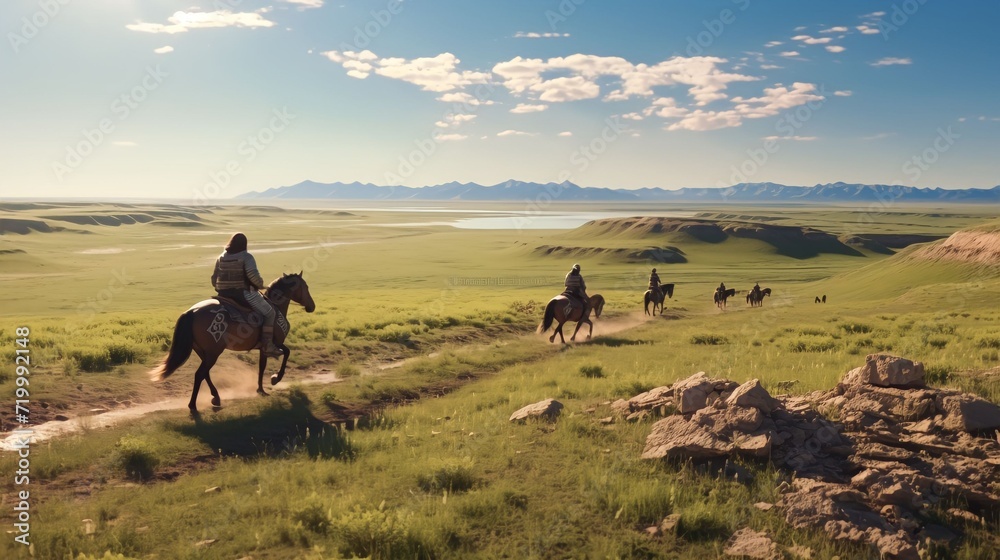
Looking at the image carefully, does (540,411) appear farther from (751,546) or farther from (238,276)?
(238,276)

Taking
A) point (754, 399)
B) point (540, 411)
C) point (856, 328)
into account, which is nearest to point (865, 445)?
point (754, 399)

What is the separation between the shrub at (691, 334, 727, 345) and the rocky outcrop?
12512 millimetres

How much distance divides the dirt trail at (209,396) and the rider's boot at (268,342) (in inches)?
55.9

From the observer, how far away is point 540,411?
1097 centimetres

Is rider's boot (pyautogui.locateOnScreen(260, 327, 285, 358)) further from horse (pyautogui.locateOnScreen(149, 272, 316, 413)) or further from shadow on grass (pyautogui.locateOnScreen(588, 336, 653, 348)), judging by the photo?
shadow on grass (pyautogui.locateOnScreen(588, 336, 653, 348))

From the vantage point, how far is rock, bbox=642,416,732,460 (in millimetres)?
8055

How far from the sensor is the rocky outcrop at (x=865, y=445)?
21.3ft

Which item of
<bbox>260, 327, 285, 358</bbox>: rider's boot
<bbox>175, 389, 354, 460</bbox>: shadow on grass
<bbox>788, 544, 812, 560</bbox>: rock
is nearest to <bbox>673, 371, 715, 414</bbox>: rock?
<bbox>788, 544, 812, 560</bbox>: rock

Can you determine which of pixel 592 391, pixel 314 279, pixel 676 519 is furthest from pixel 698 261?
pixel 676 519

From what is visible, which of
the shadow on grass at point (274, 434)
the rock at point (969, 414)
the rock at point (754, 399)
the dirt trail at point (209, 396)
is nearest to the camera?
the rock at point (969, 414)

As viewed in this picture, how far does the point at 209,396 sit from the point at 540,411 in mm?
8536

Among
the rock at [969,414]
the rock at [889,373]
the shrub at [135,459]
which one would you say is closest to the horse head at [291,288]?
the shrub at [135,459]

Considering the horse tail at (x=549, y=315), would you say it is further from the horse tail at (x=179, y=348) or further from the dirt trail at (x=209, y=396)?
the horse tail at (x=179, y=348)

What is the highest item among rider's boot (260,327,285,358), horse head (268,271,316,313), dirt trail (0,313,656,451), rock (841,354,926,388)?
horse head (268,271,316,313)
